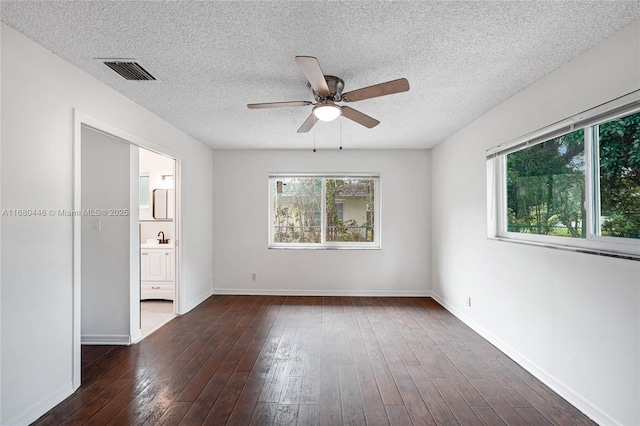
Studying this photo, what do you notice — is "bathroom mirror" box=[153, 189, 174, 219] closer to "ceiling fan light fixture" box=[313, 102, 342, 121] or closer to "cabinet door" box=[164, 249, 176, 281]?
"cabinet door" box=[164, 249, 176, 281]

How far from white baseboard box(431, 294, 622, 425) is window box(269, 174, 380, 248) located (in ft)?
7.35

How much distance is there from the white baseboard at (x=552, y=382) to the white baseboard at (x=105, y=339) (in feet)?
12.0

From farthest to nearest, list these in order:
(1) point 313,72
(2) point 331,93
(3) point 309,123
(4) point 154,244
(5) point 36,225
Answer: (4) point 154,244 < (3) point 309,123 < (2) point 331,93 < (5) point 36,225 < (1) point 313,72

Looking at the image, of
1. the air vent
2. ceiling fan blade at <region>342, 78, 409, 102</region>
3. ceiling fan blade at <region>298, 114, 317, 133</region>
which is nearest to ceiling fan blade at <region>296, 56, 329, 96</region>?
ceiling fan blade at <region>342, 78, 409, 102</region>

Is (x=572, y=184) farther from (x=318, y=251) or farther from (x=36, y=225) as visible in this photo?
(x=36, y=225)

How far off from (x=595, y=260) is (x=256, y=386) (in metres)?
2.49

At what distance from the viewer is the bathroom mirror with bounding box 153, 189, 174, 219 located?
5.43 meters

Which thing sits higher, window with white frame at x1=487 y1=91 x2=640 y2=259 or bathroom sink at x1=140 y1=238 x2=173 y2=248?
window with white frame at x1=487 y1=91 x2=640 y2=259

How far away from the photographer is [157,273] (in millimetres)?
5047

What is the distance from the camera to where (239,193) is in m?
5.44

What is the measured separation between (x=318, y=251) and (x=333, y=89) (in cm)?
320

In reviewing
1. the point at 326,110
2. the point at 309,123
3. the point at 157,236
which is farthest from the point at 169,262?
the point at 326,110

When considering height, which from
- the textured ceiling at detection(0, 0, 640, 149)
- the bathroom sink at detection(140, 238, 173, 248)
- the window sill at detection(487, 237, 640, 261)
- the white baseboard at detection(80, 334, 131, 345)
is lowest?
the white baseboard at detection(80, 334, 131, 345)

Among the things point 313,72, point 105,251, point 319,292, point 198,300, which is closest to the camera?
point 313,72
